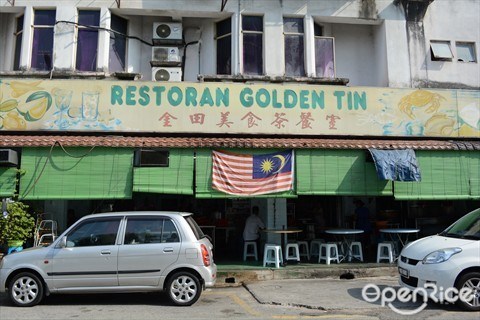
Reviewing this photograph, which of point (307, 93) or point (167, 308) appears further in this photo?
point (307, 93)

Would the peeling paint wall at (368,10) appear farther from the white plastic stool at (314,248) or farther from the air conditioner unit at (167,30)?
the white plastic stool at (314,248)

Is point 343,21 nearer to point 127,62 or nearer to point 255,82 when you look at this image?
point 255,82

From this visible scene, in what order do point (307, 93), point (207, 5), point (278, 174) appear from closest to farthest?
point (278, 174) < point (307, 93) < point (207, 5)

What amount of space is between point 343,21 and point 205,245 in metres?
8.86

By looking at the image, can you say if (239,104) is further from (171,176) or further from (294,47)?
(294,47)

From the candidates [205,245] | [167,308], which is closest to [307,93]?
[205,245]

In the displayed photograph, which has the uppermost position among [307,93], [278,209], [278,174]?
[307,93]

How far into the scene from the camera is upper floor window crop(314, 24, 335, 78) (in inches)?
506

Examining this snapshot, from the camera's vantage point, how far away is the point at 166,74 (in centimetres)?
1205

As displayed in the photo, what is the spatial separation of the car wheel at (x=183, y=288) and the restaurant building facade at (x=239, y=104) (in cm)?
291

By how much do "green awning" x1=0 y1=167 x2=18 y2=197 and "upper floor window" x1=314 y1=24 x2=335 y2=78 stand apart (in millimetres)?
8789

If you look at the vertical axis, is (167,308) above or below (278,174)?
below

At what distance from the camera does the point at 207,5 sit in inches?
488

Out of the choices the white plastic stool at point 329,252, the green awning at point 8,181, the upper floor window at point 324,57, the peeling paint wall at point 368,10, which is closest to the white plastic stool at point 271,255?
the white plastic stool at point 329,252
